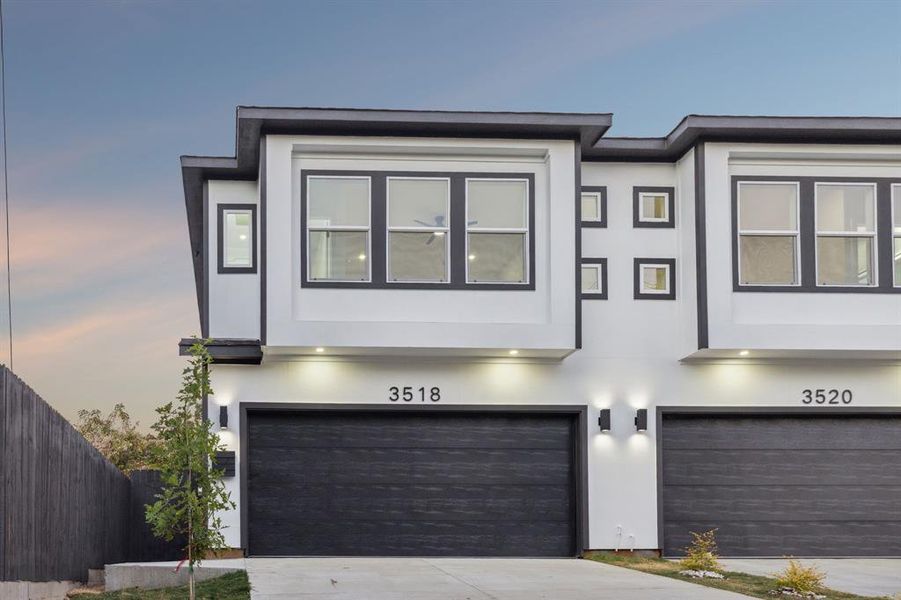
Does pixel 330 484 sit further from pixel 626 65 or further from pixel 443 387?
pixel 626 65

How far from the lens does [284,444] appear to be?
1478cm

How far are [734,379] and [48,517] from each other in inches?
357

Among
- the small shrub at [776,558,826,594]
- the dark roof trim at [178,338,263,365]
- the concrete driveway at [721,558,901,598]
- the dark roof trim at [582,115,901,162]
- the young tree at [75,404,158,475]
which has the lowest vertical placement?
the concrete driveway at [721,558,901,598]

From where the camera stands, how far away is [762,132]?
14.5 meters

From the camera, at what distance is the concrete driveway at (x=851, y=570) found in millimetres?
11609

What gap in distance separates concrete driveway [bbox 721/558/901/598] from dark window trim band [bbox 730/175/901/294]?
11.8ft

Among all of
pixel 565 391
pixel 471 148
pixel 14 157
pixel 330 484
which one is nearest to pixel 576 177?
pixel 471 148

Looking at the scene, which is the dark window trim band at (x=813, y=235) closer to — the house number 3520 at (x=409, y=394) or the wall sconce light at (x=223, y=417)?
the house number 3520 at (x=409, y=394)

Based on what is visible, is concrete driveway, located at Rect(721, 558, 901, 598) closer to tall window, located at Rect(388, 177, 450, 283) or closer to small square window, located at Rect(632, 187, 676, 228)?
small square window, located at Rect(632, 187, 676, 228)

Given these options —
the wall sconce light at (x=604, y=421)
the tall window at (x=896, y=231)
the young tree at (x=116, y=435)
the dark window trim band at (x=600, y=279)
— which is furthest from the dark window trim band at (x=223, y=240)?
the young tree at (x=116, y=435)

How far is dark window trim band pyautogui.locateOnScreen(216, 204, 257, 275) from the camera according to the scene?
15055 mm

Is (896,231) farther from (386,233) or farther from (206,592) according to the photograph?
(206,592)

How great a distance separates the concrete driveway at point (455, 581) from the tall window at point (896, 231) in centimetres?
567

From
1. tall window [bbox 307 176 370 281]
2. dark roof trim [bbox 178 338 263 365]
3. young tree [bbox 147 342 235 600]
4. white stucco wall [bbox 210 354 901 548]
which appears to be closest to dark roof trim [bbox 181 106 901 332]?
tall window [bbox 307 176 370 281]
